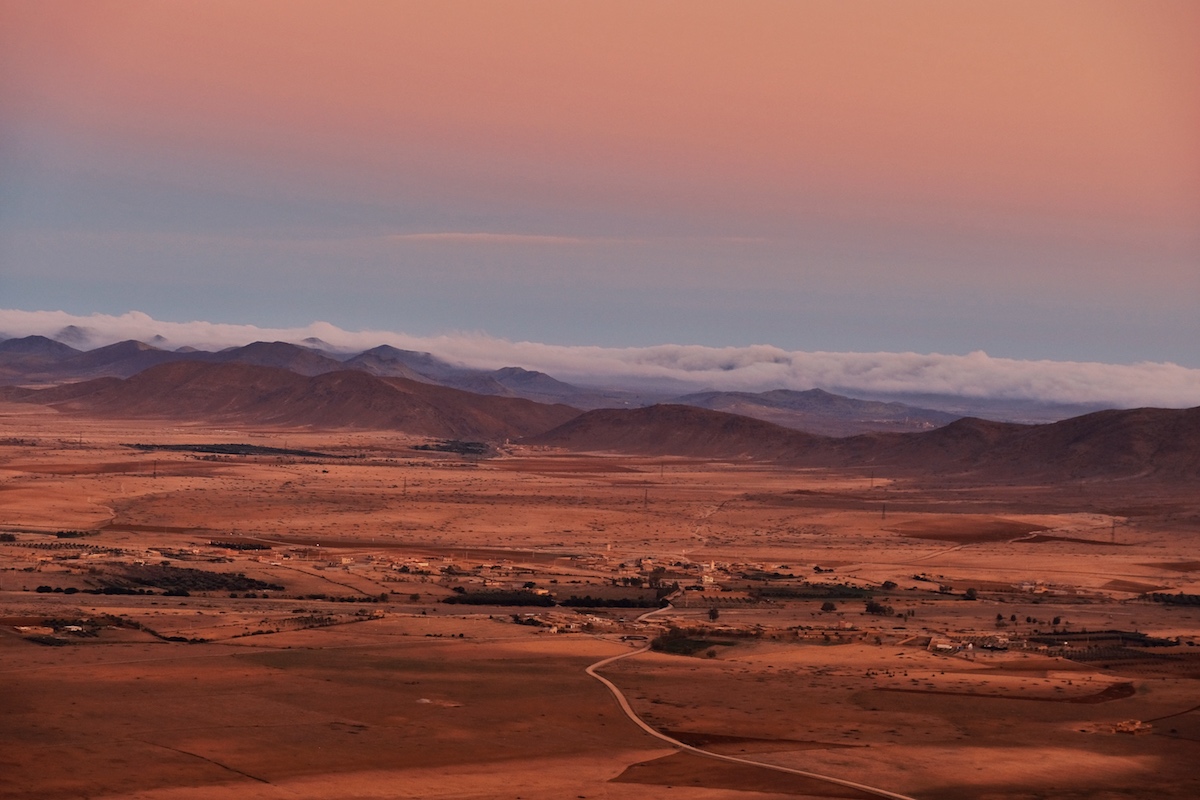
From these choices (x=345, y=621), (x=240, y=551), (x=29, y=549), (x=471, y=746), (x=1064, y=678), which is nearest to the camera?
(x=471, y=746)

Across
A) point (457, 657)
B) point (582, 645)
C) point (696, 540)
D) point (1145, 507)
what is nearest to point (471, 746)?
point (457, 657)

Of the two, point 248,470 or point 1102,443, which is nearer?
point 248,470

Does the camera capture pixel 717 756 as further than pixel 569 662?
No

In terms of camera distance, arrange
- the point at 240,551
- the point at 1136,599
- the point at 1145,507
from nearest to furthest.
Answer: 1. the point at 1136,599
2. the point at 240,551
3. the point at 1145,507

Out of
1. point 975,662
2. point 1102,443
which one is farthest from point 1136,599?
point 1102,443

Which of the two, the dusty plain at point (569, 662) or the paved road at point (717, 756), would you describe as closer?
the paved road at point (717, 756)

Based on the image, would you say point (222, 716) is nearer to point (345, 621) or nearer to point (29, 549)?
point (345, 621)

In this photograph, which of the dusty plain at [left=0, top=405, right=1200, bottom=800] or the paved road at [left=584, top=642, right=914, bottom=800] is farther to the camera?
the dusty plain at [left=0, top=405, right=1200, bottom=800]
